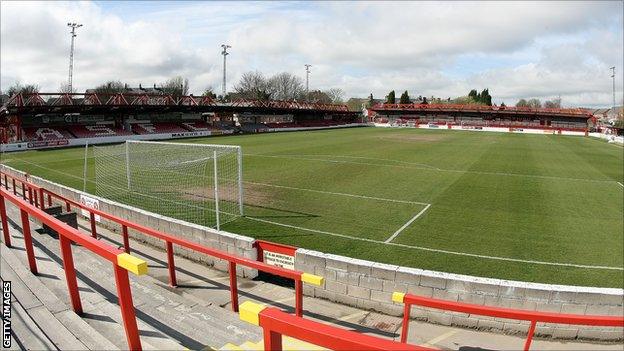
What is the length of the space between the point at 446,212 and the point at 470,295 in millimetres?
7920

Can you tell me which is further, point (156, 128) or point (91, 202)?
point (156, 128)

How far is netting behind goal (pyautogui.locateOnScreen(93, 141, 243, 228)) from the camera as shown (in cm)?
1413

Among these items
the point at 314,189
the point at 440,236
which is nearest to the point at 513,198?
the point at 440,236

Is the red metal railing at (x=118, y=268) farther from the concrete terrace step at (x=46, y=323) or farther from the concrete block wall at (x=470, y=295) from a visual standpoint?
the concrete block wall at (x=470, y=295)

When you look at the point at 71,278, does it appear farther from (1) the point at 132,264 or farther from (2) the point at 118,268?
(1) the point at 132,264

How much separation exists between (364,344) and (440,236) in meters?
10.5

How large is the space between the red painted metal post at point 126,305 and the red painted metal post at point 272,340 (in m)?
1.73

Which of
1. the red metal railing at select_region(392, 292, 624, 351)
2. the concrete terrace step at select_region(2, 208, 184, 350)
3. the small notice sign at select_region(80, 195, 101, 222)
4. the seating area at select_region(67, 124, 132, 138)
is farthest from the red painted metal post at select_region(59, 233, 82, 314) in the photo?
the seating area at select_region(67, 124, 132, 138)

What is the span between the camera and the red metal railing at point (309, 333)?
2.13m

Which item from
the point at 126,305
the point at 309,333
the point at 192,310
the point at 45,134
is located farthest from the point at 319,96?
the point at 309,333

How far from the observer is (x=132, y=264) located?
326 cm

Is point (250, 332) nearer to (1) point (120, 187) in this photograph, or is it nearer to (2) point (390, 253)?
(2) point (390, 253)

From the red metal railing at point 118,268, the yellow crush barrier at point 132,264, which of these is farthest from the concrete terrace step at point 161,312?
the yellow crush barrier at point 132,264

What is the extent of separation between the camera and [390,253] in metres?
10.4
